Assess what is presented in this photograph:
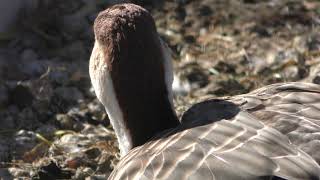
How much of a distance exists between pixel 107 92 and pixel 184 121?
39 cm

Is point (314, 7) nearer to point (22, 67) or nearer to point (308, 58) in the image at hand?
point (308, 58)

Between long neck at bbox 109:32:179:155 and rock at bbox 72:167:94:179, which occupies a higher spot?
long neck at bbox 109:32:179:155

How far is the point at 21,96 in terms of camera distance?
5629 mm

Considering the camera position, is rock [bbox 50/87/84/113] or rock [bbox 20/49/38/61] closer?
rock [bbox 50/87/84/113]

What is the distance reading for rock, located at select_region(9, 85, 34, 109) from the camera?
5590mm

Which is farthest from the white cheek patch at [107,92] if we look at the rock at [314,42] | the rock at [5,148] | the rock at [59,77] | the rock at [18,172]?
the rock at [314,42]

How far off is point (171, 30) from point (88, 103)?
1.09 metres

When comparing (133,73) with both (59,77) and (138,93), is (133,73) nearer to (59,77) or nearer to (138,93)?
(138,93)

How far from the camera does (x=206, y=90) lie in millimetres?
5812

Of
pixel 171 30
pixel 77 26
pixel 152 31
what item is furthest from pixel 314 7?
pixel 152 31

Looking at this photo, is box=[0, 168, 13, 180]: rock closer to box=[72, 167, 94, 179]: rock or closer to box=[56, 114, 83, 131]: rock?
box=[72, 167, 94, 179]: rock

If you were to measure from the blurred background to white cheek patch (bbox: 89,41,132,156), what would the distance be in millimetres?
684

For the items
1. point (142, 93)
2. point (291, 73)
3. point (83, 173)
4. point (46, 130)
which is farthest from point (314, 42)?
point (142, 93)

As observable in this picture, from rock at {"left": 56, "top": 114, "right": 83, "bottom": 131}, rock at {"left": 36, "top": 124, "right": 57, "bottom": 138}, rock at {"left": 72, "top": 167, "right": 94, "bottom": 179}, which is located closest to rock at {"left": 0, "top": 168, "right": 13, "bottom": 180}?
rock at {"left": 72, "top": 167, "right": 94, "bottom": 179}
